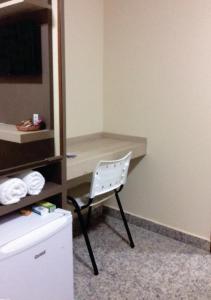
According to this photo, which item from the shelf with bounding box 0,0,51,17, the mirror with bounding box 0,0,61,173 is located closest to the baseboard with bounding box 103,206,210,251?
the mirror with bounding box 0,0,61,173

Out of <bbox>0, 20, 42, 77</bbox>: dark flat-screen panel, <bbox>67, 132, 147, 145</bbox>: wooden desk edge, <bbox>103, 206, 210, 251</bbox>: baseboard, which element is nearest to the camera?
<bbox>0, 20, 42, 77</bbox>: dark flat-screen panel

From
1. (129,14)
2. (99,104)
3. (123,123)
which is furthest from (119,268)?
(129,14)

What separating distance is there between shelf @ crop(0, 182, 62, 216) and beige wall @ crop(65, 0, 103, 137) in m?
0.80

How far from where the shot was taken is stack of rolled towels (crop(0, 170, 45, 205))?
4.75ft

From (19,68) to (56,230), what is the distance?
1035 millimetres

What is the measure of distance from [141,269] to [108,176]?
2.24ft

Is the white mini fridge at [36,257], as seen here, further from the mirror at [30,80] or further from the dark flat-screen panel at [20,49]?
the dark flat-screen panel at [20,49]

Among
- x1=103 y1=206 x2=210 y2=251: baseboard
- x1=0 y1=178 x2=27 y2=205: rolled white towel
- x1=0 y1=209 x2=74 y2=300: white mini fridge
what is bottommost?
x1=103 y1=206 x2=210 y2=251: baseboard

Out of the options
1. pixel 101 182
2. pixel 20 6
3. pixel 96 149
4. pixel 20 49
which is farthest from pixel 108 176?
pixel 20 6

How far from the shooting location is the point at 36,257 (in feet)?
4.58

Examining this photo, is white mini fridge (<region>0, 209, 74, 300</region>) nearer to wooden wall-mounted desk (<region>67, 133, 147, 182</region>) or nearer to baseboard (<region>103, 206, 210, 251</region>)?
wooden wall-mounted desk (<region>67, 133, 147, 182</region>)

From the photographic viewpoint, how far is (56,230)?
149 centimetres

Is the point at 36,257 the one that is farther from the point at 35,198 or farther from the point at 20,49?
the point at 20,49

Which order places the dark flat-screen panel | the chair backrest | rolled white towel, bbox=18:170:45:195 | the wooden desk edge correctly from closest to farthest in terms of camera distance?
rolled white towel, bbox=18:170:45:195, the dark flat-screen panel, the chair backrest, the wooden desk edge
